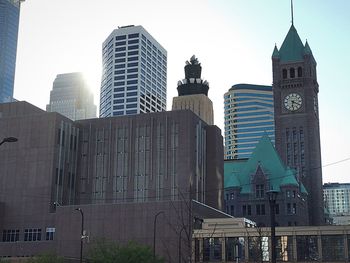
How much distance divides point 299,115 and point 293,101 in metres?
5.10

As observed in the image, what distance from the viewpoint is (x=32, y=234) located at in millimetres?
99188

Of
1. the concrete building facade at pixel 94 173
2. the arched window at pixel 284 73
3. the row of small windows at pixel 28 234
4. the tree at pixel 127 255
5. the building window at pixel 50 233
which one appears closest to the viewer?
the tree at pixel 127 255

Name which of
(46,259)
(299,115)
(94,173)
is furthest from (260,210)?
(46,259)

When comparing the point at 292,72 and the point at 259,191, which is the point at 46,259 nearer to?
the point at 259,191

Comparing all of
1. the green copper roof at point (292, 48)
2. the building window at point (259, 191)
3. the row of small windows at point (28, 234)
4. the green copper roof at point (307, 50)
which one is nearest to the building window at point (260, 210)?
the building window at point (259, 191)

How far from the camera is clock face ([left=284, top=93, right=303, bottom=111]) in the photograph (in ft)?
547

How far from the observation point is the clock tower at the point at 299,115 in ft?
524

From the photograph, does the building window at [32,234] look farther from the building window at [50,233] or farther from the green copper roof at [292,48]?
the green copper roof at [292,48]

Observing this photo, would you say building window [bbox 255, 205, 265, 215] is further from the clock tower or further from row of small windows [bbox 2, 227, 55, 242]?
row of small windows [bbox 2, 227, 55, 242]

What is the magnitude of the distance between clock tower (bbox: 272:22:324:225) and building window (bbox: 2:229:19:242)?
83.9 meters

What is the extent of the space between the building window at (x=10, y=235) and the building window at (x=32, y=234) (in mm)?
1868

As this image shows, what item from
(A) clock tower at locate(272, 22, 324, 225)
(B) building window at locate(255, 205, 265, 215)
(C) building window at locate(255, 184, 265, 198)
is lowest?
(B) building window at locate(255, 205, 265, 215)

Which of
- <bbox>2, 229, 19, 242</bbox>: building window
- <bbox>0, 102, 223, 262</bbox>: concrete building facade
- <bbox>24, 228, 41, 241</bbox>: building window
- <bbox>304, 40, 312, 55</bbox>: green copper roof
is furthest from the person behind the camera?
<bbox>304, 40, 312, 55</bbox>: green copper roof

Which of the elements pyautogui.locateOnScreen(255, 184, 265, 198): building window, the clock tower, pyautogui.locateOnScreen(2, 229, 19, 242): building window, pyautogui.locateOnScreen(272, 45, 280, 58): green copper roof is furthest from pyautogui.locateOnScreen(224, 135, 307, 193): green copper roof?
pyautogui.locateOnScreen(2, 229, 19, 242): building window
